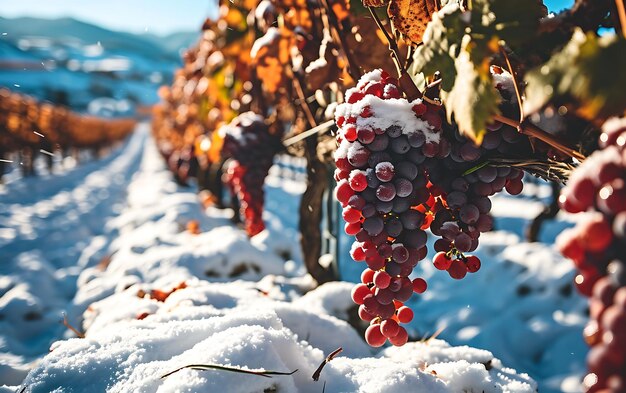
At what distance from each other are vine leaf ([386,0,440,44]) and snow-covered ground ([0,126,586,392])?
3.38 feet

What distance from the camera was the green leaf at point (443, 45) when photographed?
32.7 inches

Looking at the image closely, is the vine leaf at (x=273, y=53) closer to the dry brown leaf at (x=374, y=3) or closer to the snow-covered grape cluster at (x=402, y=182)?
the dry brown leaf at (x=374, y=3)

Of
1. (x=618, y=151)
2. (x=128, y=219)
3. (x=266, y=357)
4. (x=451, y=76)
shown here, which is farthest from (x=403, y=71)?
(x=128, y=219)

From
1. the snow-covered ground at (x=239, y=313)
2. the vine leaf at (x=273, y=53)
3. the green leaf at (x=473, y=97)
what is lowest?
the snow-covered ground at (x=239, y=313)

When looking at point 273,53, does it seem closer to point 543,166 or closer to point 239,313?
point 239,313

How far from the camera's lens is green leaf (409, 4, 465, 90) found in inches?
32.7

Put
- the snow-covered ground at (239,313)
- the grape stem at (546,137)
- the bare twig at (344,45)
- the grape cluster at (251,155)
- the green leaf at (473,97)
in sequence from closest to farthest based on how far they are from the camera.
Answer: the green leaf at (473,97), the grape stem at (546,137), the snow-covered ground at (239,313), the bare twig at (344,45), the grape cluster at (251,155)

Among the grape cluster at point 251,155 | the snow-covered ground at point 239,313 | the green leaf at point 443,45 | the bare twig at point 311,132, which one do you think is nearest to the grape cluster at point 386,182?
the green leaf at point 443,45

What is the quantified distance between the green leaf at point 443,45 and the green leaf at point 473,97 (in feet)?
0.11

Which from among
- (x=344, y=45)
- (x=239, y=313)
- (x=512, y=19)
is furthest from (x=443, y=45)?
(x=239, y=313)

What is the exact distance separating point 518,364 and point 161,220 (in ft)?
12.3

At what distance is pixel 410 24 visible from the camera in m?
1.11

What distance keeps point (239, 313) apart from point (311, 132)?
0.99 meters

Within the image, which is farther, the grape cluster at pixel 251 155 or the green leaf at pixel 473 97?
the grape cluster at pixel 251 155
